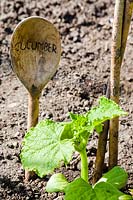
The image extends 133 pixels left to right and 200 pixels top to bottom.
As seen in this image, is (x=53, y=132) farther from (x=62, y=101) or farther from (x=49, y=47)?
(x=62, y=101)

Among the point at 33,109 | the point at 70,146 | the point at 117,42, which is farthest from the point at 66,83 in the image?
the point at 70,146

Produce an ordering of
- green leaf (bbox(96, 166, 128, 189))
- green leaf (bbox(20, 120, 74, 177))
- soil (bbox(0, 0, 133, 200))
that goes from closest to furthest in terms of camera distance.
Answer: green leaf (bbox(20, 120, 74, 177))
green leaf (bbox(96, 166, 128, 189))
soil (bbox(0, 0, 133, 200))

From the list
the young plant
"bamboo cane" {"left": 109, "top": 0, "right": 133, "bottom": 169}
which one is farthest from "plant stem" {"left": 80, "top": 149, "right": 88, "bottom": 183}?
"bamboo cane" {"left": 109, "top": 0, "right": 133, "bottom": 169}

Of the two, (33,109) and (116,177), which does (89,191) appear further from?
(33,109)

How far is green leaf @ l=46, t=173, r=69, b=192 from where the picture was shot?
151 cm

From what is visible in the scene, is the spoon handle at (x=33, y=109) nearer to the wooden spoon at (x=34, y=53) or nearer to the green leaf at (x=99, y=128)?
the wooden spoon at (x=34, y=53)

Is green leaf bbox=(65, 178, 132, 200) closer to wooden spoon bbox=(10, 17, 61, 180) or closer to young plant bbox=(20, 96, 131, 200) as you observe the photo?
young plant bbox=(20, 96, 131, 200)

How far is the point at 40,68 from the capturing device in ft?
5.15

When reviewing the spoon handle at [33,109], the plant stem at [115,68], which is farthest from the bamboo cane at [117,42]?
the spoon handle at [33,109]

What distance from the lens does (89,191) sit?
142 cm

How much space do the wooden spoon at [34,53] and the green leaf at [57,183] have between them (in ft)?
0.55

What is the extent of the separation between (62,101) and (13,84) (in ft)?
0.72

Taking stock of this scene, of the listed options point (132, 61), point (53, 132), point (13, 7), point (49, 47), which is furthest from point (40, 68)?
point (13, 7)

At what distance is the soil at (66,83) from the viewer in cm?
171
